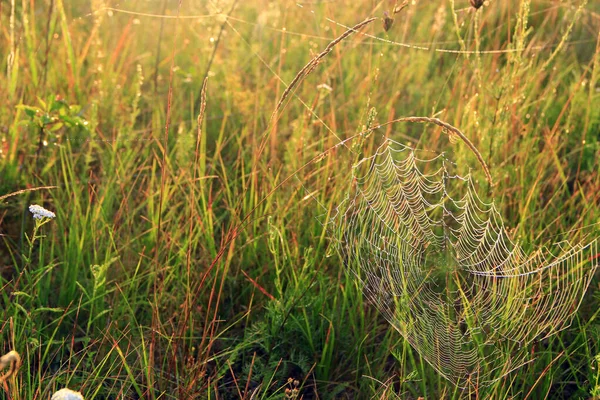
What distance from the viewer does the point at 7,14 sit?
4227 millimetres

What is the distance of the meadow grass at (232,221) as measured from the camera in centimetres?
218

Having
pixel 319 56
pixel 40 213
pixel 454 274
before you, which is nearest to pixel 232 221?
pixel 40 213

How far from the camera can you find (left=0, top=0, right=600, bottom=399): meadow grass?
7.15 ft

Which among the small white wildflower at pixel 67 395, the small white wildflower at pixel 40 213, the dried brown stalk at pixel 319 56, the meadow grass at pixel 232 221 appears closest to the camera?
the small white wildflower at pixel 67 395

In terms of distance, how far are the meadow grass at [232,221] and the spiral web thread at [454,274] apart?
0.24 ft

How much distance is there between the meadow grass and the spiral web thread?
0.07m

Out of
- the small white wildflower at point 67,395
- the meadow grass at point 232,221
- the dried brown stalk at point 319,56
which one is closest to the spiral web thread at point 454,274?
the meadow grass at point 232,221

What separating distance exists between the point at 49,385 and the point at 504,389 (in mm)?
1258

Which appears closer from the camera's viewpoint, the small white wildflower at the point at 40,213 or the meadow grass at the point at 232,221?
the small white wildflower at the point at 40,213

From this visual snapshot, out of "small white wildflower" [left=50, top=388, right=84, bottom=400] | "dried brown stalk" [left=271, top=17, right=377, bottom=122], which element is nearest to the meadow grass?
"dried brown stalk" [left=271, top=17, right=377, bottom=122]

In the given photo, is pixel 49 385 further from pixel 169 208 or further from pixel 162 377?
pixel 169 208

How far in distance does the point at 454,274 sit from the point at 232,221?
0.86 m

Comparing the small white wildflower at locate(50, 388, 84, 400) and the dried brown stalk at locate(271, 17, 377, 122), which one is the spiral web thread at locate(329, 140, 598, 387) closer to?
the dried brown stalk at locate(271, 17, 377, 122)

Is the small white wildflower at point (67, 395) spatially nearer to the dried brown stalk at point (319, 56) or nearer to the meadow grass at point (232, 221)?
the meadow grass at point (232, 221)
